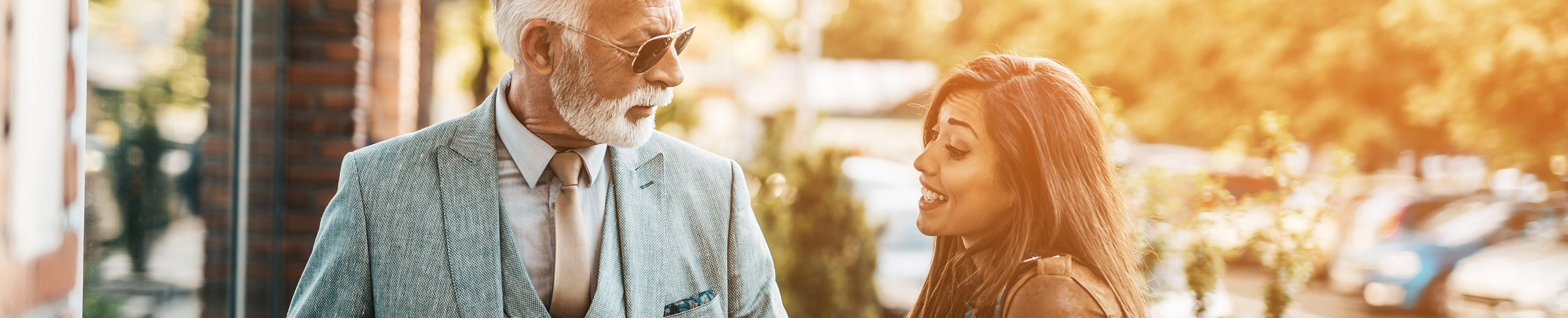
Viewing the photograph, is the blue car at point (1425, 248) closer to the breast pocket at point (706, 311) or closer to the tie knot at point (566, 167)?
the breast pocket at point (706, 311)

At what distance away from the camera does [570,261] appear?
81.1 inches

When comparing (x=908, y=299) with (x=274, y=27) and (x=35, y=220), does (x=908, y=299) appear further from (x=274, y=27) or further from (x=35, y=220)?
(x=35, y=220)

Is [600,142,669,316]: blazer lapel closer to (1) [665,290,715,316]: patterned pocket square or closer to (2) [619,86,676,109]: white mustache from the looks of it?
(1) [665,290,715,316]: patterned pocket square

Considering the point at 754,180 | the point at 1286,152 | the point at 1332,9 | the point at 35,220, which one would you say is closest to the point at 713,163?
the point at 35,220

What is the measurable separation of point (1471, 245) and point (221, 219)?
975 cm

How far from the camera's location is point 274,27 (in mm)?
4297

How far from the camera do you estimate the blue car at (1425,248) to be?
9070mm

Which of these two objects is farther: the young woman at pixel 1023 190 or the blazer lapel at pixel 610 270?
the blazer lapel at pixel 610 270

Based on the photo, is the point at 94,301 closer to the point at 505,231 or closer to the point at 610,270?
the point at 505,231

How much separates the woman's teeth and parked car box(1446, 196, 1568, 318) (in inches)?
284

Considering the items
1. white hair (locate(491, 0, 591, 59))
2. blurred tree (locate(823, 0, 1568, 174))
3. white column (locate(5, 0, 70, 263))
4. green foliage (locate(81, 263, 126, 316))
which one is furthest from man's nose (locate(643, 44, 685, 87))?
blurred tree (locate(823, 0, 1568, 174))

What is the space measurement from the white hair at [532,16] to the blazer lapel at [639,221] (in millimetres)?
295

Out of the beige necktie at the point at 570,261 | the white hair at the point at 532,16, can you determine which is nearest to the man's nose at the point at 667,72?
the white hair at the point at 532,16

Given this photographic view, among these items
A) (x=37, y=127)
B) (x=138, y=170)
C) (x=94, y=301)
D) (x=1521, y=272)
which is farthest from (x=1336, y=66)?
(x=37, y=127)
